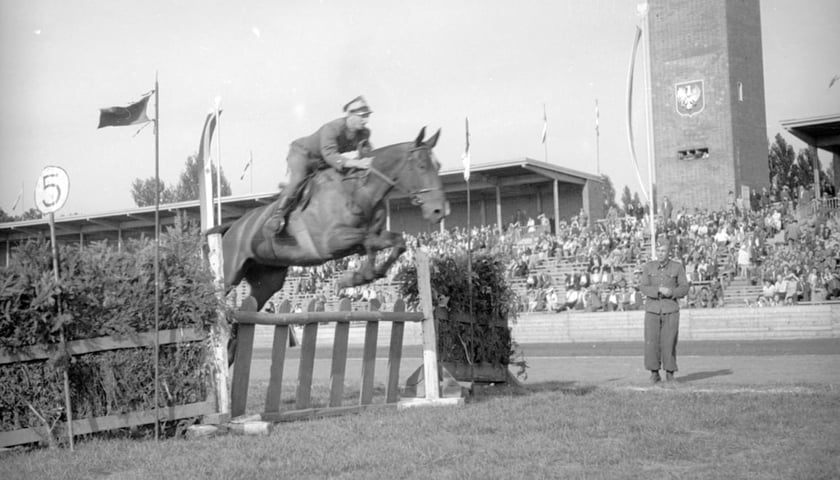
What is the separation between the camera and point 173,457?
6.25 metres

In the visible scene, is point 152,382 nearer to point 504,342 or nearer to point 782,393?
point 504,342

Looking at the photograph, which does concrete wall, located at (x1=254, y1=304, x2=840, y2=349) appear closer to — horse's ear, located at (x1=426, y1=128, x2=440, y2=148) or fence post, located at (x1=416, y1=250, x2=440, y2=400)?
fence post, located at (x1=416, y1=250, x2=440, y2=400)

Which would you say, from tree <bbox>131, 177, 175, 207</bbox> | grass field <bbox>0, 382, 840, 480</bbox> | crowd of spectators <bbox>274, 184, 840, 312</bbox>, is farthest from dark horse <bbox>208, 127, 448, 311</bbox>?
tree <bbox>131, 177, 175, 207</bbox>

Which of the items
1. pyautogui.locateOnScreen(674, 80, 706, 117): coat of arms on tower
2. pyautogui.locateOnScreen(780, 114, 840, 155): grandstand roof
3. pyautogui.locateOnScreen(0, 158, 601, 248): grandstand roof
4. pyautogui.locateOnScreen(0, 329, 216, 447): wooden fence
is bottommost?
pyautogui.locateOnScreen(0, 329, 216, 447): wooden fence

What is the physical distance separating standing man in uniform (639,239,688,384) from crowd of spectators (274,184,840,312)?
9593 millimetres

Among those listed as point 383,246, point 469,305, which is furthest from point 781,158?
point 383,246

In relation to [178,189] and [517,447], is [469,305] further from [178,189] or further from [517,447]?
[178,189]

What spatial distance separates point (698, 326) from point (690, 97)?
841 inches

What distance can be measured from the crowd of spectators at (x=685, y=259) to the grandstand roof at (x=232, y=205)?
334cm

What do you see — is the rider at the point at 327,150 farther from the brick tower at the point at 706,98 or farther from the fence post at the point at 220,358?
the brick tower at the point at 706,98

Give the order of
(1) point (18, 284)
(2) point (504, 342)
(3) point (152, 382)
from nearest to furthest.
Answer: (1) point (18, 284)
(3) point (152, 382)
(2) point (504, 342)

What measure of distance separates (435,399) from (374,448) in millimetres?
2964

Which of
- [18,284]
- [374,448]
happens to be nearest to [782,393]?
[374,448]

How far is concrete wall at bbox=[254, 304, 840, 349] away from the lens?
65.9 ft
